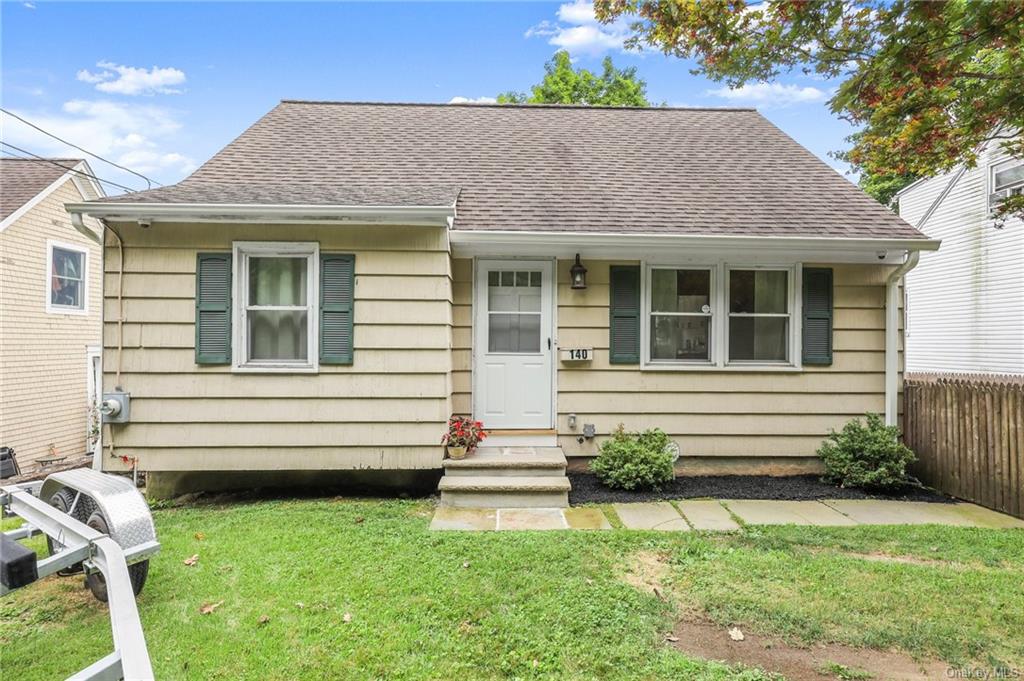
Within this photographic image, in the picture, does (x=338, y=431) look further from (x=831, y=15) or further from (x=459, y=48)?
(x=459, y=48)

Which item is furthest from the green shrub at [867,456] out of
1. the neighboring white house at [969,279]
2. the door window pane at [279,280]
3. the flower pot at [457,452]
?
the neighboring white house at [969,279]

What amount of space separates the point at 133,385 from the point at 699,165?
23.6 ft

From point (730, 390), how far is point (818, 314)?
1.31 m

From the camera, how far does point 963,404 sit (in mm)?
4824

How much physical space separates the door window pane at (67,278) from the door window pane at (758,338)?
501 inches

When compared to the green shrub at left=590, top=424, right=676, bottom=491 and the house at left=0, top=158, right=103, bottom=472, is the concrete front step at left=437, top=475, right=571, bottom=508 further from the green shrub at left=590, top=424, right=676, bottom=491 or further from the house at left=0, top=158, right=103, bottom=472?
the house at left=0, top=158, right=103, bottom=472

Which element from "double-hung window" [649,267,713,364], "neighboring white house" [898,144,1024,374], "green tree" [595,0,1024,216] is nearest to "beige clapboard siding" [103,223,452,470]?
"double-hung window" [649,267,713,364]

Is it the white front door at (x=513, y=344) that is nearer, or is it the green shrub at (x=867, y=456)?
the green shrub at (x=867, y=456)

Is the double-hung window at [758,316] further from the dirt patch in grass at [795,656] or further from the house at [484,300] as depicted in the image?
the dirt patch in grass at [795,656]

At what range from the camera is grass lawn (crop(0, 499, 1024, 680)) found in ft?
7.47

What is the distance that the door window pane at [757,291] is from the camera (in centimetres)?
567

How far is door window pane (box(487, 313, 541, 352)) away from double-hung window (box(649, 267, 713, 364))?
135 centimetres

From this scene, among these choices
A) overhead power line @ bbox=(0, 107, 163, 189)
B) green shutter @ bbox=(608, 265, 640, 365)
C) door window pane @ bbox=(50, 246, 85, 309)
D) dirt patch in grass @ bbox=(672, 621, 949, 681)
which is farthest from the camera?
door window pane @ bbox=(50, 246, 85, 309)

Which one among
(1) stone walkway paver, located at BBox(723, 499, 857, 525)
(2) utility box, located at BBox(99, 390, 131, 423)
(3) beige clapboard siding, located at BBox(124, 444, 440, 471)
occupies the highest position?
(2) utility box, located at BBox(99, 390, 131, 423)
